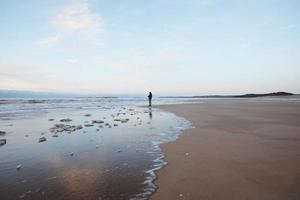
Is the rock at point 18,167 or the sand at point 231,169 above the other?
the rock at point 18,167

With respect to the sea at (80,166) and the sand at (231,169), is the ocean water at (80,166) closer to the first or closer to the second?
the sea at (80,166)

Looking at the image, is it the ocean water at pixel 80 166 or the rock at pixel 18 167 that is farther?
the rock at pixel 18 167

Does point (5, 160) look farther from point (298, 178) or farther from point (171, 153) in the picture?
point (298, 178)

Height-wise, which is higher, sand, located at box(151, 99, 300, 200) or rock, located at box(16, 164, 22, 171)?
rock, located at box(16, 164, 22, 171)

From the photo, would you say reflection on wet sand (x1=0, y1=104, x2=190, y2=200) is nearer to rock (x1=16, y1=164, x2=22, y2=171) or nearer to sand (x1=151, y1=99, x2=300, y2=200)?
rock (x1=16, y1=164, x2=22, y2=171)

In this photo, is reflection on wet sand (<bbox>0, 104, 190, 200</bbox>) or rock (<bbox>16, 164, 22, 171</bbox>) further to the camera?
rock (<bbox>16, 164, 22, 171</bbox>)

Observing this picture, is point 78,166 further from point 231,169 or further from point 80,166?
point 231,169

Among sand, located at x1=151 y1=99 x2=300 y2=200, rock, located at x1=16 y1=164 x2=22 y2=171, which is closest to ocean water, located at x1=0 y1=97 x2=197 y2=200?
rock, located at x1=16 y1=164 x2=22 y2=171

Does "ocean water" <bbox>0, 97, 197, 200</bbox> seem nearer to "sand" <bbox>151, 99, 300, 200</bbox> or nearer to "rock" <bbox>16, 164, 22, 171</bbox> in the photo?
"rock" <bbox>16, 164, 22, 171</bbox>

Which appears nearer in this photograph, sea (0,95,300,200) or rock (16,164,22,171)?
sea (0,95,300,200)

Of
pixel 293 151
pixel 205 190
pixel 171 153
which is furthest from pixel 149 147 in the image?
pixel 293 151

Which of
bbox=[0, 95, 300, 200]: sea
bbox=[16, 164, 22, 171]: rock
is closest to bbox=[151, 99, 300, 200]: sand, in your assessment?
bbox=[0, 95, 300, 200]: sea

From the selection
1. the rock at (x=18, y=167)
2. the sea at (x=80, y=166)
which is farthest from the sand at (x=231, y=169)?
the rock at (x=18, y=167)

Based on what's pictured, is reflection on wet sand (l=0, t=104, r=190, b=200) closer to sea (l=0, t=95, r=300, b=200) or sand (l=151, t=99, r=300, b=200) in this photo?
sea (l=0, t=95, r=300, b=200)
